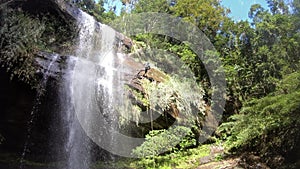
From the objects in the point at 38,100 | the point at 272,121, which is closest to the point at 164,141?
the point at 272,121

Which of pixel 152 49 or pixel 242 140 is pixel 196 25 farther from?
pixel 242 140

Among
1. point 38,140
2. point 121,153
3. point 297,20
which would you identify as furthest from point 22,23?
point 297,20

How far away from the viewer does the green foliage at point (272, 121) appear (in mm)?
6684

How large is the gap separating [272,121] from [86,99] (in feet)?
16.2

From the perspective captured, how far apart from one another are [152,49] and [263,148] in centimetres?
567

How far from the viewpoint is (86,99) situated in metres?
8.03

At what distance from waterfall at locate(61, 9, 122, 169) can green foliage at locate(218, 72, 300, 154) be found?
3.57 metres

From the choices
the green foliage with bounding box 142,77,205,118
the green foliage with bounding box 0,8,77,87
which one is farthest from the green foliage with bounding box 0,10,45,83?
the green foliage with bounding box 142,77,205,118

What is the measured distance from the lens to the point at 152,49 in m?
11.6

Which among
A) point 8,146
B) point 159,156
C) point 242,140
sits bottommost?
point 8,146

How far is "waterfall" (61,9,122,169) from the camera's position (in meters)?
7.83

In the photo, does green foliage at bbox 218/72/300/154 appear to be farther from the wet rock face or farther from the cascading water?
the wet rock face

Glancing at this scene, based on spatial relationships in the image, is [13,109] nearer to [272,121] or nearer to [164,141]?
[164,141]

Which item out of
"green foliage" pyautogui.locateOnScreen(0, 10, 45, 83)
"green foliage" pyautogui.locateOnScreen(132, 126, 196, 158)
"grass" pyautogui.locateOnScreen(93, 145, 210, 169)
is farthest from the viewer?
"grass" pyautogui.locateOnScreen(93, 145, 210, 169)
